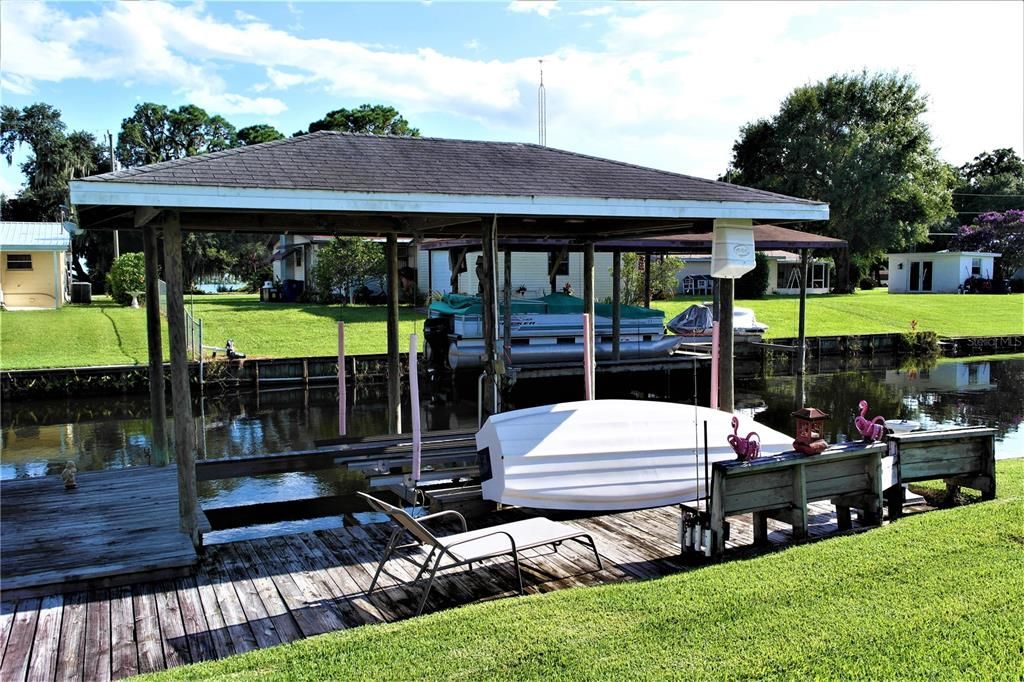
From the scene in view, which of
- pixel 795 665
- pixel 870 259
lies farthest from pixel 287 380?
pixel 870 259

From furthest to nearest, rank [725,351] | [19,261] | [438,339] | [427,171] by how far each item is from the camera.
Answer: [19,261] < [438,339] < [725,351] < [427,171]

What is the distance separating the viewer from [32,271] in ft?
108

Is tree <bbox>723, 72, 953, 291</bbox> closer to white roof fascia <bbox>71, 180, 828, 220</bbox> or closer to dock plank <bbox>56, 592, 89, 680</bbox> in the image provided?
white roof fascia <bbox>71, 180, 828, 220</bbox>

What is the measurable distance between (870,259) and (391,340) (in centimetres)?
4350

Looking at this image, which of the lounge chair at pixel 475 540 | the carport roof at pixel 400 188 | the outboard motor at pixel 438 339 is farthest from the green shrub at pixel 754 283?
the lounge chair at pixel 475 540

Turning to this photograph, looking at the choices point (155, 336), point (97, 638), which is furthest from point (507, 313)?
point (97, 638)

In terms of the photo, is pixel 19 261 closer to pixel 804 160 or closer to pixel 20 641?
pixel 20 641

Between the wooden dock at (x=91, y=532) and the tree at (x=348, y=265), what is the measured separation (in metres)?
22.5

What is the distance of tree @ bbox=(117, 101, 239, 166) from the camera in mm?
55469

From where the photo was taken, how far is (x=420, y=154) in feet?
29.8

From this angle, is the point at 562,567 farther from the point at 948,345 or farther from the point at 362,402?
the point at 948,345

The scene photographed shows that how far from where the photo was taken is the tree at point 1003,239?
5150 centimetres

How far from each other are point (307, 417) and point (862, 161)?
36630 mm

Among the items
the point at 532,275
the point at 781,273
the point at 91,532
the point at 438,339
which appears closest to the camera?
the point at 91,532
